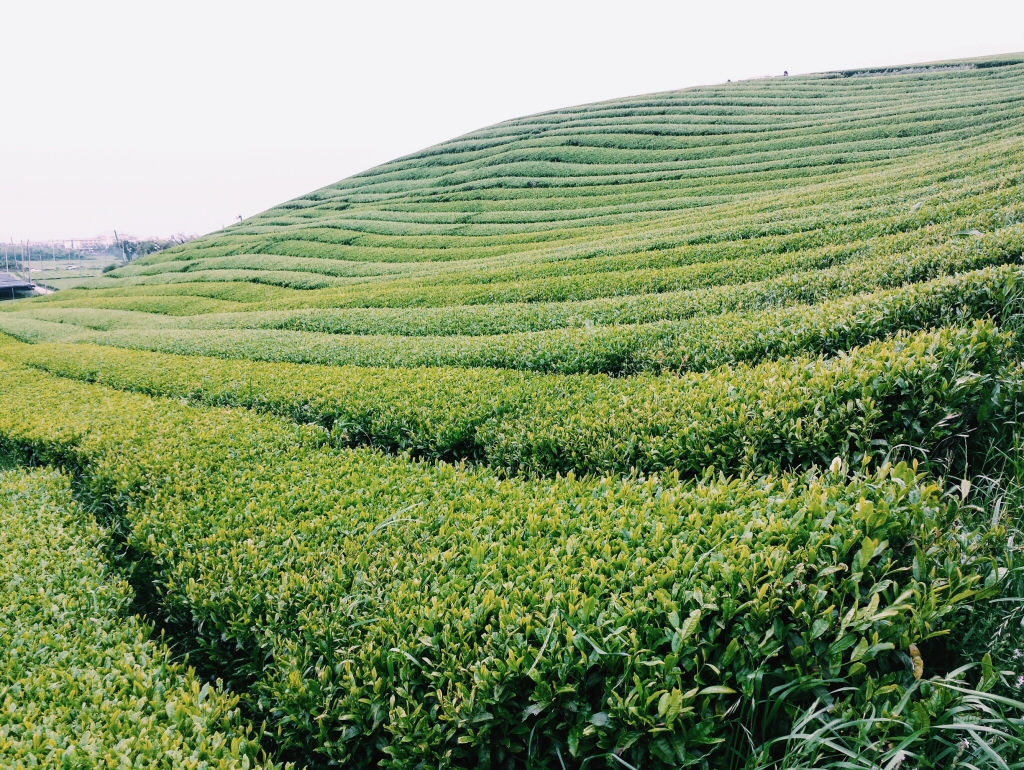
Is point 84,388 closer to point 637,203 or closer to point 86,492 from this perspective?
point 86,492

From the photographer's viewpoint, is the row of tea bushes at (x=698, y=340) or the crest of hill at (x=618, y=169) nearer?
the row of tea bushes at (x=698, y=340)

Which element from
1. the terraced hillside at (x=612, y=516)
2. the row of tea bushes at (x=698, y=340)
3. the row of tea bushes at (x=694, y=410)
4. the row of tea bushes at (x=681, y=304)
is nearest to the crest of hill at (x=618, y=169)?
the row of tea bushes at (x=681, y=304)

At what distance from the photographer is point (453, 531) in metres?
4.70

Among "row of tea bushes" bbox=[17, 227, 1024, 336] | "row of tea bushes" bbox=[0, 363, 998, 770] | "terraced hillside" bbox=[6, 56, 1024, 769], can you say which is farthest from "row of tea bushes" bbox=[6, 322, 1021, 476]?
"row of tea bushes" bbox=[17, 227, 1024, 336]

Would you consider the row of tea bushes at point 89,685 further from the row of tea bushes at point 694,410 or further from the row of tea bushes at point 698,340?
the row of tea bushes at point 698,340

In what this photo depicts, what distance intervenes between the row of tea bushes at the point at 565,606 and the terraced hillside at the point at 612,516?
0.07 ft

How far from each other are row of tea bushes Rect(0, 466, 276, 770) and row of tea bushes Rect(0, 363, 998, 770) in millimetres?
347

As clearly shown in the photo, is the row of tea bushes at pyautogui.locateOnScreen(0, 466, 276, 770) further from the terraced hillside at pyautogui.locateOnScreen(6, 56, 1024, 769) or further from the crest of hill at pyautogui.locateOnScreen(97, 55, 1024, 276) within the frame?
the crest of hill at pyautogui.locateOnScreen(97, 55, 1024, 276)

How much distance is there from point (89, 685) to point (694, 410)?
223 inches

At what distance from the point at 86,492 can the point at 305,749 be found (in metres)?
6.07

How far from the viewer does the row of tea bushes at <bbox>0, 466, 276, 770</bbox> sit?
3410 mm

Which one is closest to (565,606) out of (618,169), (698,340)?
(698,340)

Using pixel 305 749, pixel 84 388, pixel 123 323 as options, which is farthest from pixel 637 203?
pixel 305 749

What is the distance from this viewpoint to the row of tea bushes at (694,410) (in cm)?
526
